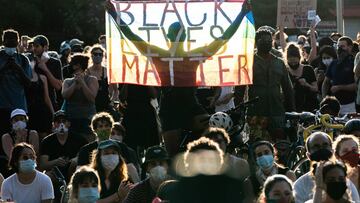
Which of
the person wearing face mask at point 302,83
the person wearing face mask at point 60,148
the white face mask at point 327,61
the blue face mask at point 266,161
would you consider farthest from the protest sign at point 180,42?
the white face mask at point 327,61

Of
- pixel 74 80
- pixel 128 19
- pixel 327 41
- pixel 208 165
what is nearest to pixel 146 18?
pixel 128 19

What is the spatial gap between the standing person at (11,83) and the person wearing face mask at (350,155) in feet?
19.1

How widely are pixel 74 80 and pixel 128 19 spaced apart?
51.8 inches

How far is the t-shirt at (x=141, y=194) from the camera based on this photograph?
507 inches

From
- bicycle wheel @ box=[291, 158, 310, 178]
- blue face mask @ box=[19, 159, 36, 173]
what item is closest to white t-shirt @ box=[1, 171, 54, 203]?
blue face mask @ box=[19, 159, 36, 173]

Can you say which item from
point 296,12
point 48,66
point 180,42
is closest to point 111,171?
point 180,42

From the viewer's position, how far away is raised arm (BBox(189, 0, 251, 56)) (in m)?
16.0

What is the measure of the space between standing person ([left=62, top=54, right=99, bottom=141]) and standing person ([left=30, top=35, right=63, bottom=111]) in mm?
1722

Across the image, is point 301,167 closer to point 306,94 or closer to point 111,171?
point 111,171

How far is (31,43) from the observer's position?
20.5 metres

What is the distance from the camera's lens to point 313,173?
12.1 m

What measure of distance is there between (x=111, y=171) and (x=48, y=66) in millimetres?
5890

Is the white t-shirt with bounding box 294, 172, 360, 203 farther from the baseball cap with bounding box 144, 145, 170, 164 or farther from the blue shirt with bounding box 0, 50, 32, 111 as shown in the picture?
the blue shirt with bounding box 0, 50, 32, 111

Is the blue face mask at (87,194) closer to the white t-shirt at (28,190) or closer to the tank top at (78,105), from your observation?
the white t-shirt at (28,190)
